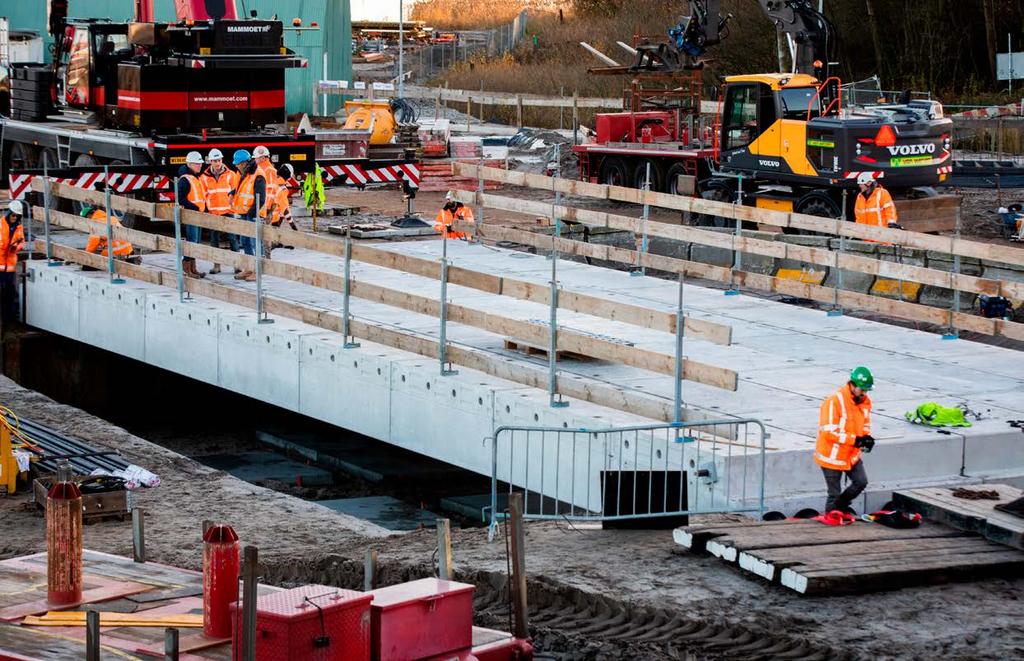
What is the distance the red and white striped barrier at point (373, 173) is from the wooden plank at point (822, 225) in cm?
184

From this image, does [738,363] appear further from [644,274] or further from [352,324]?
[644,274]

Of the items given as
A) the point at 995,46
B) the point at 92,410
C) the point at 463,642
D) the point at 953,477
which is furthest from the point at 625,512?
the point at 995,46

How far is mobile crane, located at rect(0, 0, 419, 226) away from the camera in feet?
81.4

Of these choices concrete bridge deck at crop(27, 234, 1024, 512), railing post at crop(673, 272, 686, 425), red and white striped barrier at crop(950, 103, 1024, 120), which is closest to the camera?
railing post at crop(673, 272, 686, 425)

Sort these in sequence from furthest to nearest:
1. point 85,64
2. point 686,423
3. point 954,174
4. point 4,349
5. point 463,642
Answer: point 954,174 → point 85,64 → point 4,349 → point 686,423 → point 463,642

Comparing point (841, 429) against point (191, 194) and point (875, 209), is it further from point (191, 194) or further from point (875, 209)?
point (875, 209)

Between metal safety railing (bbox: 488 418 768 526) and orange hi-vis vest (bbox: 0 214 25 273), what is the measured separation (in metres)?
9.15

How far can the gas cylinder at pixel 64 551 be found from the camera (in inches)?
373

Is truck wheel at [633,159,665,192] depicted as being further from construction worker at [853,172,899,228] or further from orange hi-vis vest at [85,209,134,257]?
orange hi-vis vest at [85,209,134,257]

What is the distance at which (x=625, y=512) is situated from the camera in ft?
39.8

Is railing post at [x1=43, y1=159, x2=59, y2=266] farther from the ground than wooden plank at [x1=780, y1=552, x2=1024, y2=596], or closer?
farther from the ground

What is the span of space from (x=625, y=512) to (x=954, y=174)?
882 inches

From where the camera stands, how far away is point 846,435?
1146 centimetres

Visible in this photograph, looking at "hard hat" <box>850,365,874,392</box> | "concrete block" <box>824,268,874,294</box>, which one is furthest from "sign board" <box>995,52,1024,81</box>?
"hard hat" <box>850,365,874,392</box>
